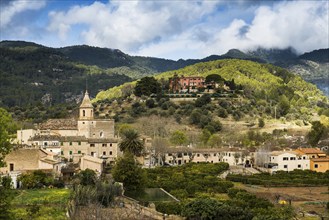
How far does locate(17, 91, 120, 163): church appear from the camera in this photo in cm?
5784

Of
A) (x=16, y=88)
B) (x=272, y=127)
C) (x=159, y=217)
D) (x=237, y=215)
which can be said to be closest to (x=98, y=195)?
(x=159, y=217)

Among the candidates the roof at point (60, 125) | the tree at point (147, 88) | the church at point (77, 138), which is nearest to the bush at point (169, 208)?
the church at point (77, 138)

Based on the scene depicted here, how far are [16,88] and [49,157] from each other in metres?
116

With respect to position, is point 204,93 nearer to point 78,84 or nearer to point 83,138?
point 83,138

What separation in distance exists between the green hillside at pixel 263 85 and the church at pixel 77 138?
2209 inches

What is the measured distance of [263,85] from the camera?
131250 mm

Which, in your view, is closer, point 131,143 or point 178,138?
point 131,143

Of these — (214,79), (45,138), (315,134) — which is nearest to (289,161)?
(315,134)

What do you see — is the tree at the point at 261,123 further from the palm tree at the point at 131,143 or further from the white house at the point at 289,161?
the palm tree at the point at 131,143

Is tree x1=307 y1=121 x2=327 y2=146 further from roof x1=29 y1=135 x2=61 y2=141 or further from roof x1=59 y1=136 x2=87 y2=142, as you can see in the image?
roof x1=29 y1=135 x2=61 y2=141

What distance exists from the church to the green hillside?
56.1 metres

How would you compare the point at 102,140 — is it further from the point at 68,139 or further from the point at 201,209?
the point at 201,209

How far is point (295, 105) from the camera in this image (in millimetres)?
121500

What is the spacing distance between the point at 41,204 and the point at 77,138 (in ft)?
88.8
